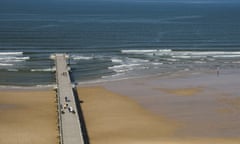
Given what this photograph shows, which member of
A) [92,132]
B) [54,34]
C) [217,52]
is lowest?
[92,132]

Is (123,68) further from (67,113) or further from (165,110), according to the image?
(67,113)

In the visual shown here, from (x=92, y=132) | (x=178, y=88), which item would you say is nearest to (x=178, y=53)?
(x=178, y=88)

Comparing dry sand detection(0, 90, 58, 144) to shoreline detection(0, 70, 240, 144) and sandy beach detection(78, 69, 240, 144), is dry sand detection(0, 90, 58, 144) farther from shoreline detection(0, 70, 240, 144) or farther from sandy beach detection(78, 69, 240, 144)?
sandy beach detection(78, 69, 240, 144)

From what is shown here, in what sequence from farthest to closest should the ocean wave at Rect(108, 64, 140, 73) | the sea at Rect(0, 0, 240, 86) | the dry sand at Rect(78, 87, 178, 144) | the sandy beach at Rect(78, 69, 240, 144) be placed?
the ocean wave at Rect(108, 64, 140, 73) < the sea at Rect(0, 0, 240, 86) < the sandy beach at Rect(78, 69, 240, 144) < the dry sand at Rect(78, 87, 178, 144)

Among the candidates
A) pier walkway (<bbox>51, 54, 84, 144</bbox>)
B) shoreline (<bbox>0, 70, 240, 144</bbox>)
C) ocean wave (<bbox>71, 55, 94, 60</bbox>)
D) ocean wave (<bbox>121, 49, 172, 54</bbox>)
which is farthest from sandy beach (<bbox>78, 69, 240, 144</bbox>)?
ocean wave (<bbox>121, 49, 172, 54</bbox>)

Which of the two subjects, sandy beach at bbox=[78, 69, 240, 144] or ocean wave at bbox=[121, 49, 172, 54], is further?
ocean wave at bbox=[121, 49, 172, 54]

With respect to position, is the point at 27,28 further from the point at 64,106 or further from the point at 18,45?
the point at 64,106

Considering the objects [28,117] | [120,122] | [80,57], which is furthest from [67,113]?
[80,57]
